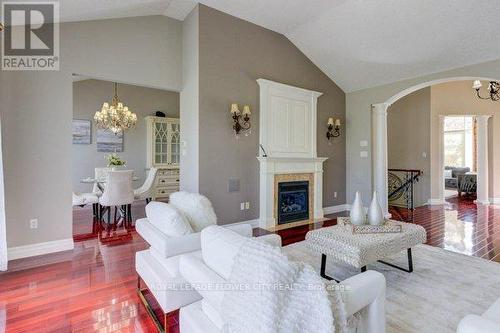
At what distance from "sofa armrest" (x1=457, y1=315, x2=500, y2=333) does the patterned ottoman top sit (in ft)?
3.87

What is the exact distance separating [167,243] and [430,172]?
7142 millimetres

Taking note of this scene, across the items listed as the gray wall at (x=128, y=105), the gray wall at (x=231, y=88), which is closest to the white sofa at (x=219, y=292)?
the gray wall at (x=231, y=88)

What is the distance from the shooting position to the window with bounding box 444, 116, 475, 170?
1028 centimetres

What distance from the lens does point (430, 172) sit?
6.67 m

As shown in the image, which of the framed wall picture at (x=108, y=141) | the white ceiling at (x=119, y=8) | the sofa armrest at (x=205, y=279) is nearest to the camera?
the sofa armrest at (x=205, y=279)

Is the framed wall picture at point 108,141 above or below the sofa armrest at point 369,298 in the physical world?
above

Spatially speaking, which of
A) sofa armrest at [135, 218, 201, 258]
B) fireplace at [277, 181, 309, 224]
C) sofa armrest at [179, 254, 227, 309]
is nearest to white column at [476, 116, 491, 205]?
fireplace at [277, 181, 309, 224]

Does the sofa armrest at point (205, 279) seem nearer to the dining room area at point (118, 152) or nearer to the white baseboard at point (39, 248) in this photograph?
the white baseboard at point (39, 248)

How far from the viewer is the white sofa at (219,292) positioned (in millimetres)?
1214

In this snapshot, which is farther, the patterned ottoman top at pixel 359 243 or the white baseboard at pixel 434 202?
the white baseboard at pixel 434 202

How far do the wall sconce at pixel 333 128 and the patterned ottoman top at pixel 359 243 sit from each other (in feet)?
10.6

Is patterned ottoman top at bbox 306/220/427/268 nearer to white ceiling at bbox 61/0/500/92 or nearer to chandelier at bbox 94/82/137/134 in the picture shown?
white ceiling at bbox 61/0/500/92

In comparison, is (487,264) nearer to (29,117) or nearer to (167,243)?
(167,243)

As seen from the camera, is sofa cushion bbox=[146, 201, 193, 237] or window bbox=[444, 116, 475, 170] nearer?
sofa cushion bbox=[146, 201, 193, 237]
